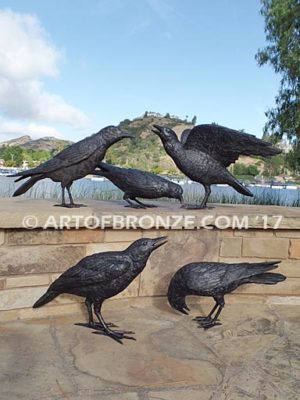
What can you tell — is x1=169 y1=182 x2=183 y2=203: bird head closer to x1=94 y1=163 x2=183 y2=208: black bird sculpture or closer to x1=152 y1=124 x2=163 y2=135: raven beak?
x1=94 y1=163 x2=183 y2=208: black bird sculpture

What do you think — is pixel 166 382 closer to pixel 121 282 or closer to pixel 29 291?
pixel 121 282

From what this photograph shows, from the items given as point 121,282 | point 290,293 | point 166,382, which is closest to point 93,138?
point 121,282

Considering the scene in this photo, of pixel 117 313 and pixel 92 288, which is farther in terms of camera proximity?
pixel 117 313

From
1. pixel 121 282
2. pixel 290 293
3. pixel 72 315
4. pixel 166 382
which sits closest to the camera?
pixel 166 382

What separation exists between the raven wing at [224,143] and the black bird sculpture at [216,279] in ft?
2.96

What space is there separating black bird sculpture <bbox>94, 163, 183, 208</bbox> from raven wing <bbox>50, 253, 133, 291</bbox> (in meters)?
0.77

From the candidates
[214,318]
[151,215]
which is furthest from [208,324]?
[151,215]

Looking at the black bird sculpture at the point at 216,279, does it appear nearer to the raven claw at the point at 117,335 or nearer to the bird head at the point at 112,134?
the raven claw at the point at 117,335

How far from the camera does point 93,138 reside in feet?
8.88

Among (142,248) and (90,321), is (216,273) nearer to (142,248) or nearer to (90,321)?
(142,248)

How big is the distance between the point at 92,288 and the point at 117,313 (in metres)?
0.57

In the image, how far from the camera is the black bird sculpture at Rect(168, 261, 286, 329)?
2475 millimetres

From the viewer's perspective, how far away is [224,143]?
116 inches

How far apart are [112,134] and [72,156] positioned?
0.33 m
